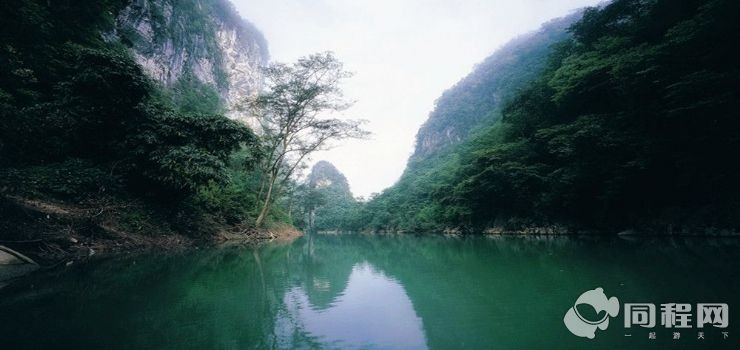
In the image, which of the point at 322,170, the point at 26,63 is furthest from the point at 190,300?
the point at 322,170

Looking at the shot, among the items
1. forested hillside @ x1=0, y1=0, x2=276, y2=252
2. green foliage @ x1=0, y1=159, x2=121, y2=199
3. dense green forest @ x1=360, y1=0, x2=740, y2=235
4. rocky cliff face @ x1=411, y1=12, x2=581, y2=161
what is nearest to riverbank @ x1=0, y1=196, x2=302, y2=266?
forested hillside @ x1=0, y1=0, x2=276, y2=252

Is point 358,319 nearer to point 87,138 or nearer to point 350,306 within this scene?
point 350,306

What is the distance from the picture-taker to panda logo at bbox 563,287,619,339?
9.09ft

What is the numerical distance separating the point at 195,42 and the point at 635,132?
1902 inches

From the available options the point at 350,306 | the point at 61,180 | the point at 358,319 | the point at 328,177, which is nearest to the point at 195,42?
the point at 61,180

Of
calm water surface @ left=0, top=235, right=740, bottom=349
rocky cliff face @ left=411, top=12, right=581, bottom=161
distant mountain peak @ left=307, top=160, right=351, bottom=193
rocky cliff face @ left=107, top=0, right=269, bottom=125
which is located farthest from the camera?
distant mountain peak @ left=307, top=160, right=351, bottom=193

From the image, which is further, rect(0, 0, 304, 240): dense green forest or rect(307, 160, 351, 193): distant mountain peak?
rect(307, 160, 351, 193): distant mountain peak

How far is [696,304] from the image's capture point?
3.20 metres

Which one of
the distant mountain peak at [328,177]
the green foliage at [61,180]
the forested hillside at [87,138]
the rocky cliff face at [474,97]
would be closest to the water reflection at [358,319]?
the forested hillside at [87,138]

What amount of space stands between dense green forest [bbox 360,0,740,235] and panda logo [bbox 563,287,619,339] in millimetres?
9841

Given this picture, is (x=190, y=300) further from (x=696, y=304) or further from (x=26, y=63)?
(x=26, y=63)

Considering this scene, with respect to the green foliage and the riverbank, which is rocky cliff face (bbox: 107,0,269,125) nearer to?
the green foliage

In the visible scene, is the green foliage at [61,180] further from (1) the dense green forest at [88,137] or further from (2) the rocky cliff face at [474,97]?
(2) the rocky cliff face at [474,97]

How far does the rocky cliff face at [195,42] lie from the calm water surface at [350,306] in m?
10.4
